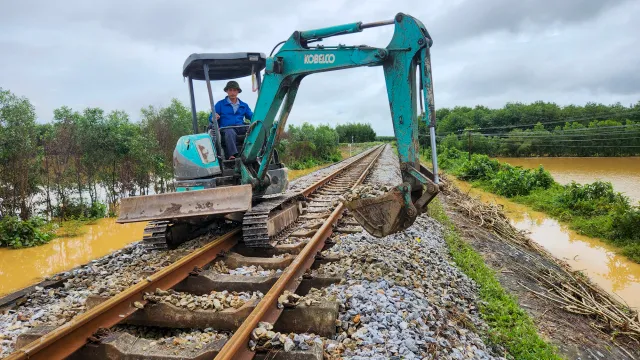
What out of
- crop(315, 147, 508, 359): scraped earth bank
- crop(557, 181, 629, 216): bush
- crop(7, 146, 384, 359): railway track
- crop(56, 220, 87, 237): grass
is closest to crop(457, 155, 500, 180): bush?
crop(557, 181, 629, 216): bush

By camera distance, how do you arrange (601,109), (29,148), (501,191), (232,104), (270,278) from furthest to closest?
(601,109) → (501,191) → (29,148) → (232,104) → (270,278)

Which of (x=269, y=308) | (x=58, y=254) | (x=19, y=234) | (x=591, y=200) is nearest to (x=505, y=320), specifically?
(x=269, y=308)

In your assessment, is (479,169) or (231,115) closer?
(231,115)

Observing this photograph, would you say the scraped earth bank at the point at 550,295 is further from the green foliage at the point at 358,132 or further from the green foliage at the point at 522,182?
the green foliage at the point at 358,132

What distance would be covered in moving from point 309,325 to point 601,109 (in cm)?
5371

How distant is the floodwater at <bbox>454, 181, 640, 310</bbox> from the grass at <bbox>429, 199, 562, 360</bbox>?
302 centimetres

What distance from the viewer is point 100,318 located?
3162 mm

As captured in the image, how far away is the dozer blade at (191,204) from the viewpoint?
518 cm

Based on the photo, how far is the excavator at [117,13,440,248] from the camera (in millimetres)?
4523

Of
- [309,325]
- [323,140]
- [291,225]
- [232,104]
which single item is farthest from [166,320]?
[323,140]

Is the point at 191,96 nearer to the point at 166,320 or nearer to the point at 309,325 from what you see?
the point at 166,320

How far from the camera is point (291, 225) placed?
→ 265 inches

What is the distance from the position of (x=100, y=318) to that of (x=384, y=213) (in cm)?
293

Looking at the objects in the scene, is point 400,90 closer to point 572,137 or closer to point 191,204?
point 191,204
